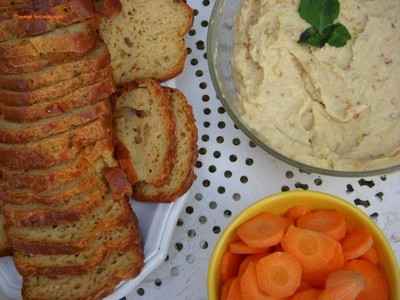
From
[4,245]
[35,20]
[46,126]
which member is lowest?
[4,245]

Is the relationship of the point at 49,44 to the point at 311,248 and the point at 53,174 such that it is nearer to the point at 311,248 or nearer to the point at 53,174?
the point at 53,174

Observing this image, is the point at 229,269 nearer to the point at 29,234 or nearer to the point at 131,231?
the point at 131,231

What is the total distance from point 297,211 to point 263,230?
127 mm

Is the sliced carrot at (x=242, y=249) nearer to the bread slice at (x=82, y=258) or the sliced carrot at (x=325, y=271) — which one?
the sliced carrot at (x=325, y=271)

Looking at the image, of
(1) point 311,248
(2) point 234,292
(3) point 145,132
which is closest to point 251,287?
(2) point 234,292

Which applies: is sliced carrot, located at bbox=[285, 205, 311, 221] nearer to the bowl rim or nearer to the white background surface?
the bowl rim

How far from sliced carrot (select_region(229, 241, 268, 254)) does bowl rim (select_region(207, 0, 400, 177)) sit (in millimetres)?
269

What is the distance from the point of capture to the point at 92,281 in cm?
175

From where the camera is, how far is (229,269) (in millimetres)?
1652

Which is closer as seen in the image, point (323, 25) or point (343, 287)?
point (343, 287)

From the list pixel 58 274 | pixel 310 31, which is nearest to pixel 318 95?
pixel 310 31

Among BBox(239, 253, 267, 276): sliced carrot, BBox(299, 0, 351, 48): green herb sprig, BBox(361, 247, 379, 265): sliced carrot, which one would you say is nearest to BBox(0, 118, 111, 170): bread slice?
BBox(239, 253, 267, 276): sliced carrot

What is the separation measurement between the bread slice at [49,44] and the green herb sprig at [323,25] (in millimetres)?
605

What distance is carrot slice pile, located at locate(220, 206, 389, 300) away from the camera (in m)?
1.50
